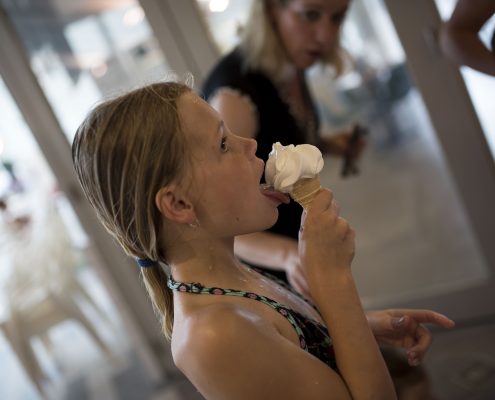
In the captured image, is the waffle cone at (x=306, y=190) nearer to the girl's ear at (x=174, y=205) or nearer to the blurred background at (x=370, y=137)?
the girl's ear at (x=174, y=205)

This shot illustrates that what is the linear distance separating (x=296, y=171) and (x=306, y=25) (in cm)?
76

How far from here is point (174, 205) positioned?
0.85 m

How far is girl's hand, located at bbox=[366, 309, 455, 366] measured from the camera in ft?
3.07

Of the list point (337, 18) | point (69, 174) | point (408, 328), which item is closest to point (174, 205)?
point (408, 328)

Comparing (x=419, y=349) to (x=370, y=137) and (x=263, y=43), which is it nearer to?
(x=263, y=43)

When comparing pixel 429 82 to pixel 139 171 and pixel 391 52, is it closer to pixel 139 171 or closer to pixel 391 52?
pixel 391 52

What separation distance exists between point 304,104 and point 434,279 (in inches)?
53.9

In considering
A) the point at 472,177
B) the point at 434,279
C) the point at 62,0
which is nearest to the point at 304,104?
the point at 472,177

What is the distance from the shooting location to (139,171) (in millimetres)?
833

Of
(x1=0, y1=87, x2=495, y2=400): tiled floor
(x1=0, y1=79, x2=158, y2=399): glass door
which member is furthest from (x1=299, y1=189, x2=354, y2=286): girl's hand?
(x1=0, y1=79, x2=158, y2=399): glass door

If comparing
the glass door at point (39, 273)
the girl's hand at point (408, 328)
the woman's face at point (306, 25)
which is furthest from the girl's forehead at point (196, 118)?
the glass door at point (39, 273)

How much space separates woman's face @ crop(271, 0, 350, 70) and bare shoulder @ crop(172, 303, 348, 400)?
920 mm

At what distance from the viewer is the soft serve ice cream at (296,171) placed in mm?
850

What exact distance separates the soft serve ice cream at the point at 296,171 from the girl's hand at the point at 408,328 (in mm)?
283
